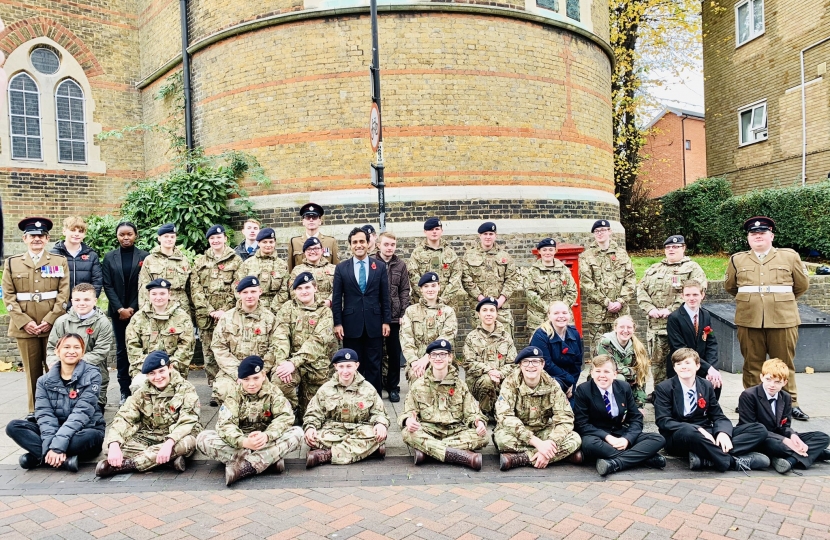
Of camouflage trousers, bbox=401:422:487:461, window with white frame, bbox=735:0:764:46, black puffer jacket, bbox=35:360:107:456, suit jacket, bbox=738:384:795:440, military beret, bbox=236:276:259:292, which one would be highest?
A: window with white frame, bbox=735:0:764:46

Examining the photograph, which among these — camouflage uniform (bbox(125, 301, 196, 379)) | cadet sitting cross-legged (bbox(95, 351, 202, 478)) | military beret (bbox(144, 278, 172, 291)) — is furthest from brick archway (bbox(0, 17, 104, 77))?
cadet sitting cross-legged (bbox(95, 351, 202, 478))

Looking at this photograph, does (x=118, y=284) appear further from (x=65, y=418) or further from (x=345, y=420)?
(x=345, y=420)

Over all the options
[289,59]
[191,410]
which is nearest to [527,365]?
[191,410]

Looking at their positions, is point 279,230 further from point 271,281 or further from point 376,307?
point 376,307

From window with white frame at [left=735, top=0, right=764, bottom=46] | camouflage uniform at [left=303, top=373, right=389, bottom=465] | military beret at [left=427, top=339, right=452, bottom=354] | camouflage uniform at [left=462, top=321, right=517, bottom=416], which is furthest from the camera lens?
window with white frame at [left=735, top=0, right=764, bottom=46]

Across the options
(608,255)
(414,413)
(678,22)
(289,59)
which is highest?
(678,22)

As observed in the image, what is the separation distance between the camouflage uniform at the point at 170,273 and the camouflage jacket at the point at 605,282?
211 inches

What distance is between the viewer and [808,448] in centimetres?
543

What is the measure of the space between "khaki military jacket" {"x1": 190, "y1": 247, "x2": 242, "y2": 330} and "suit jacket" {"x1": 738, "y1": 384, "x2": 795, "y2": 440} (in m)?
5.93

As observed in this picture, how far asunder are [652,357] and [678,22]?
16.1 meters

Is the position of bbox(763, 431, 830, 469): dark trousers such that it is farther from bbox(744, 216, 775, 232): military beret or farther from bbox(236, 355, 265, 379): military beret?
bbox(236, 355, 265, 379): military beret

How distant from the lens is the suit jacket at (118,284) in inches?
298

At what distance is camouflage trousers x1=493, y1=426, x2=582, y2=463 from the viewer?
5.48 meters

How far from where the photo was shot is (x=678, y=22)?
1961cm
